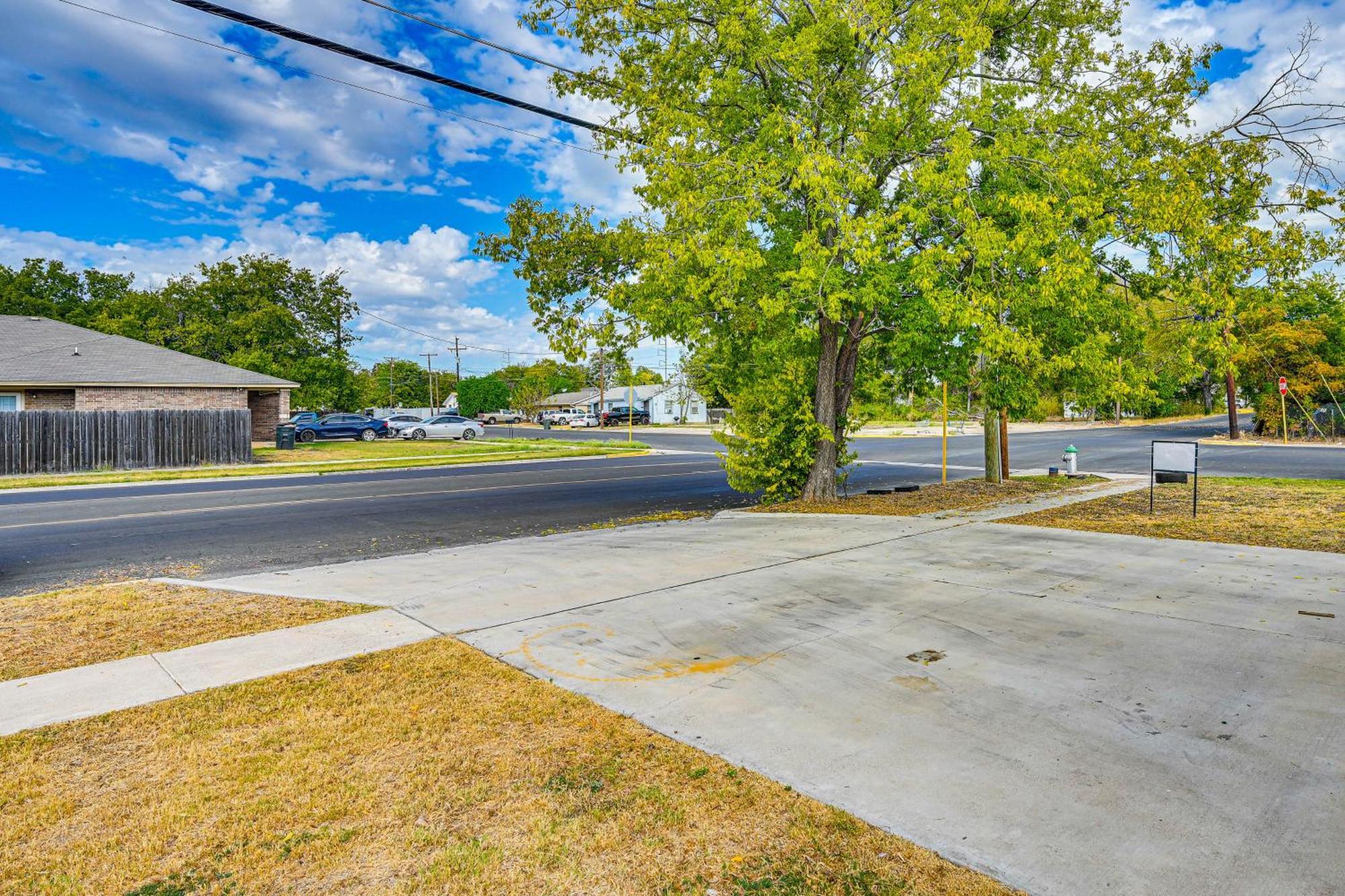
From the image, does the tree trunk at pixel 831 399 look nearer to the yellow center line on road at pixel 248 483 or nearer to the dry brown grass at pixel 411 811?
the yellow center line on road at pixel 248 483

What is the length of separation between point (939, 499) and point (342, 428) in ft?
116

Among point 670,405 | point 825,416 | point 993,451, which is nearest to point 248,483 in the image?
point 825,416

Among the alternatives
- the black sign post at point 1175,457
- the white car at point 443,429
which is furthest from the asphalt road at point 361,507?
the white car at point 443,429

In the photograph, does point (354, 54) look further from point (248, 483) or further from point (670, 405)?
point (670, 405)

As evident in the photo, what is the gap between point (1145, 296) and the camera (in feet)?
41.1

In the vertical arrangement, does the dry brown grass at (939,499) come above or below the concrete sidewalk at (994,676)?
above

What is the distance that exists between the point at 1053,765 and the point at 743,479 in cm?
1017

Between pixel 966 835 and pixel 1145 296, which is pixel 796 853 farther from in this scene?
pixel 1145 296

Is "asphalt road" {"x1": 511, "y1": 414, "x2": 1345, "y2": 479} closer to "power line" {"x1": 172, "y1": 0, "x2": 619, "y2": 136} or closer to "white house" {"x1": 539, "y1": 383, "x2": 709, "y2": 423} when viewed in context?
"power line" {"x1": 172, "y1": 0, "x2": 619, "y2": 136}

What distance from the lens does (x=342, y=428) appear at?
4044 cm

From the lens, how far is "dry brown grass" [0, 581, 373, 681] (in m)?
5.34

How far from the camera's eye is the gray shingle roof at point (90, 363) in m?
26.7

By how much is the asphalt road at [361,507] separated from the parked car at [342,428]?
18620 millimetres

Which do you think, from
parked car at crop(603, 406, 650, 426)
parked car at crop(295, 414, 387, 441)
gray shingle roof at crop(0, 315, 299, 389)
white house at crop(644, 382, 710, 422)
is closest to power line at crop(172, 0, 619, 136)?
gray shingle roof at crop(0, 315, 299, 389)
